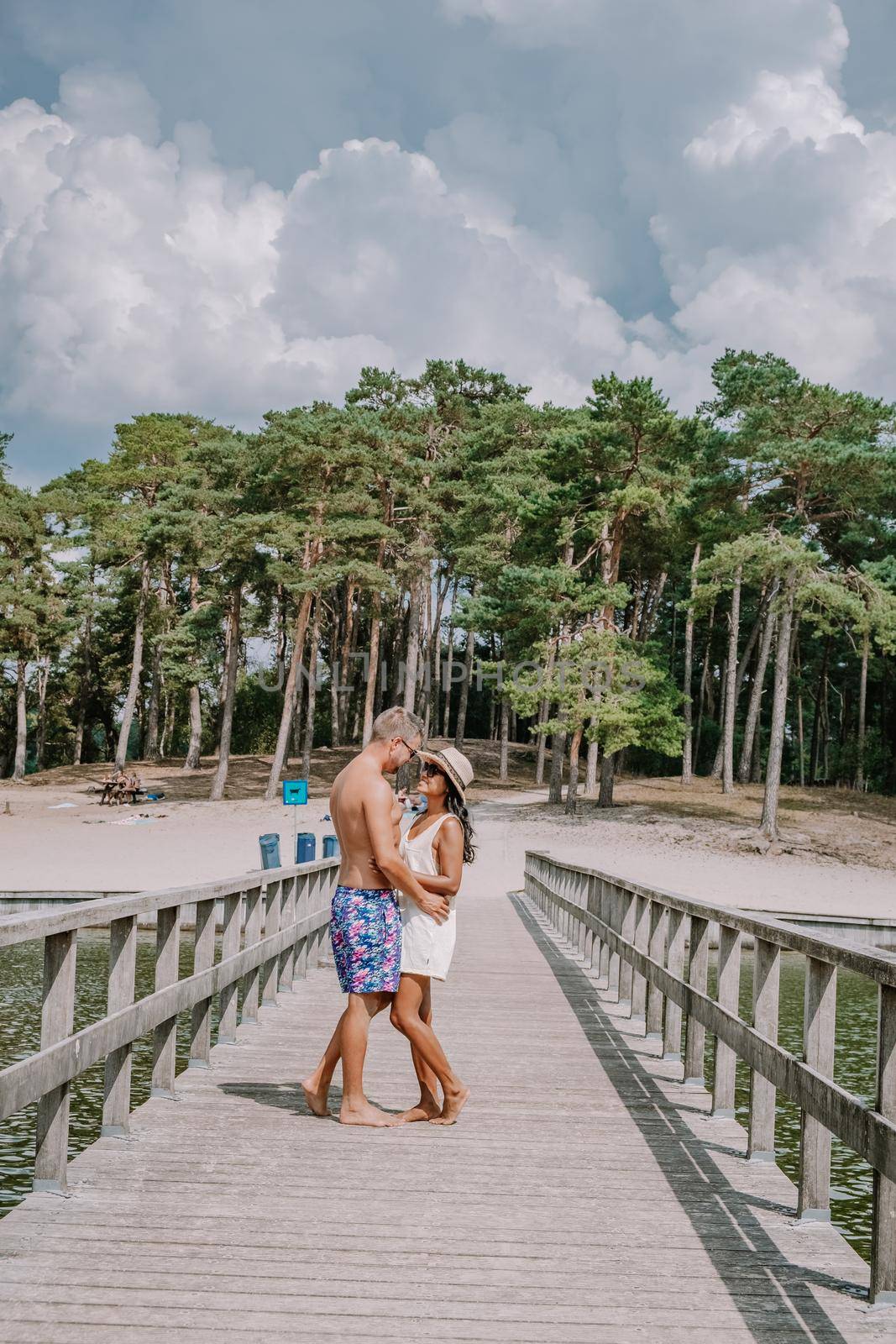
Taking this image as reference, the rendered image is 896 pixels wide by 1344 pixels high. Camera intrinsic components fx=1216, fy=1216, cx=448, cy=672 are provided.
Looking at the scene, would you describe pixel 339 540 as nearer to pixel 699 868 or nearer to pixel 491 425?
pixel 491 425

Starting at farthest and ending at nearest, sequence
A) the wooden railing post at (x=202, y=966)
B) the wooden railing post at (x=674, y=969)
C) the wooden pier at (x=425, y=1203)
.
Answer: the wooden railing post at (x=674, y=969) → the wooden railing post at (x=202, y=966) → the wooden pier at (x=425, y=1203)

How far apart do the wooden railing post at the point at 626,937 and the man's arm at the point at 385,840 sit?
3.87m

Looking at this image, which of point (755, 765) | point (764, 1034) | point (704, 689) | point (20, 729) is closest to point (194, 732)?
point (20, 729)

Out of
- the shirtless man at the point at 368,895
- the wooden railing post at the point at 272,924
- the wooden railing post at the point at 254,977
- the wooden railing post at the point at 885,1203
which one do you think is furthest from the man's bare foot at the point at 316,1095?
the wooden railing post at the point at 272,924

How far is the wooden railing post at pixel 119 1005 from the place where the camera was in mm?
4590

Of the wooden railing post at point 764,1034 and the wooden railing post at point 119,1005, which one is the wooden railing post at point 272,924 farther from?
the wooden railing post at point 764,1034

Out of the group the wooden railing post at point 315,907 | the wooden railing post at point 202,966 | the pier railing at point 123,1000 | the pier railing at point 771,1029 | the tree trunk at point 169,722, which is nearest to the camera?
the pier railing at point 771,1029

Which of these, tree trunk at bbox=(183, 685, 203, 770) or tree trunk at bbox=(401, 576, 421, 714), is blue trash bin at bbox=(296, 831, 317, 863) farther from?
tree trunk at bbox=(183, 685, 203, 770)

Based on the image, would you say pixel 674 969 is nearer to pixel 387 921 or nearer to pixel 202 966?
pixel 387 921

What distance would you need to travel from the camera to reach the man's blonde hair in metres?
5.08

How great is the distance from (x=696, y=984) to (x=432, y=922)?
1563 millimetres

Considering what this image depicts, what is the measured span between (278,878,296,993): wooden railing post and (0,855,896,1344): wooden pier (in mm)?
2038

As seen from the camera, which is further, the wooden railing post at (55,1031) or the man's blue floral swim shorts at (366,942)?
the man's blue floral swim shorts at (366,942)

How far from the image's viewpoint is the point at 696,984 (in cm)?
600
